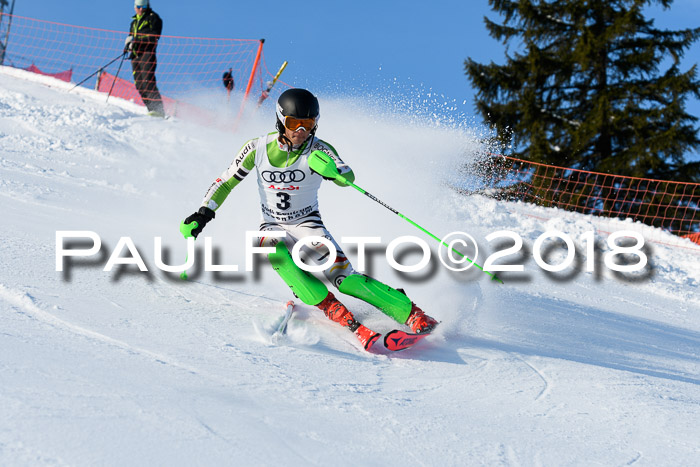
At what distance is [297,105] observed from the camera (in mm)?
3787

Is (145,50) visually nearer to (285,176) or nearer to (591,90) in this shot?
(285,176)

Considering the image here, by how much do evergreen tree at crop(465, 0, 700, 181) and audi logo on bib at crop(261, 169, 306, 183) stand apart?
1312cm

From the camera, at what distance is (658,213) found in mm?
14617

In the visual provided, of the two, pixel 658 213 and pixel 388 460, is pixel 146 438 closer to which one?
pixel 388 460

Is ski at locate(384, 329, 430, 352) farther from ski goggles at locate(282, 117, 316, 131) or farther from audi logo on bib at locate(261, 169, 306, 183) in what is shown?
ski goggles at locate(282, 117, 316, 131)

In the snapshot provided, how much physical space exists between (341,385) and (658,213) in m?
13.8

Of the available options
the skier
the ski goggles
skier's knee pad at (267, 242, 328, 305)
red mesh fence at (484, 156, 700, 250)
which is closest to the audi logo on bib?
the skier

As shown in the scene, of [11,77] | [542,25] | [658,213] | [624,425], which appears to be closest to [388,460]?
[624,425]

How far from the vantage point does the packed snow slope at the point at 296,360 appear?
7.11 ft

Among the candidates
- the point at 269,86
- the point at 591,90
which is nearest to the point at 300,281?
the point at 269,86

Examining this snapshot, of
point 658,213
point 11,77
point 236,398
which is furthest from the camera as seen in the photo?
point 658,213

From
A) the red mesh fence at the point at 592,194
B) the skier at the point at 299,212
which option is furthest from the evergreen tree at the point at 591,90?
the skier at the point at 299,212

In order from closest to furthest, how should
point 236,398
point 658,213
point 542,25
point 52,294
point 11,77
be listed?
point 236,398 < point 52,294 < point 11,77 < point 658,213 < point 542,25

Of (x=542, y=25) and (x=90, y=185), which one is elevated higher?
(x=542, y=25)
